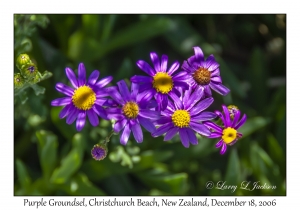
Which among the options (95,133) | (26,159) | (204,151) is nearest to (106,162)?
(95,133)

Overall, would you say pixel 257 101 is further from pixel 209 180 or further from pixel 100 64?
pixel 100 64

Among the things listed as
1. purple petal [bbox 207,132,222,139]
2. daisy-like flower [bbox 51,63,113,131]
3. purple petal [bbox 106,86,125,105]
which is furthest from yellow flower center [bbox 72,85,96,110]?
purple petal [bbox 207,132,222,139]

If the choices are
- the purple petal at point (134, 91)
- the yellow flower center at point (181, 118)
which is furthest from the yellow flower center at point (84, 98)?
the yellow flower center at point (181, 118)

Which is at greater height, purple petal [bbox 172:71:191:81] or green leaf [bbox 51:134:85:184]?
purple petal [bbox 172:71:191:81]

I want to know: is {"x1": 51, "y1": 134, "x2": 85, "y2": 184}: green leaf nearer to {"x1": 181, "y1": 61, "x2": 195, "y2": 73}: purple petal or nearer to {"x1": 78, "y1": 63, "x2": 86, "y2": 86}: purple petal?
{"x1": 78, "y1": 63, "x2": 86, "y2": 86}: purple petal

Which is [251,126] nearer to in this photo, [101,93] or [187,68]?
[187,68]

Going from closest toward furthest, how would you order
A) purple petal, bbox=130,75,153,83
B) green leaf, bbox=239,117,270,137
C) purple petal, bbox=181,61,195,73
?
1. purple petal, bbox=130,75,153,83
2. purple petal, bbox=181,61,195,73
3. green leaf, bbox=239,117,270,137
